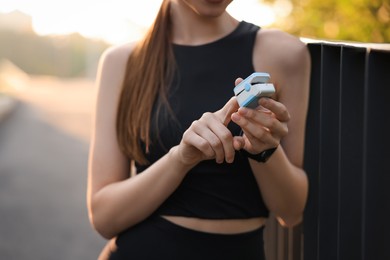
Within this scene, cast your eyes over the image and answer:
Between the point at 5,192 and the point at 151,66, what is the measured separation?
25.7 ft

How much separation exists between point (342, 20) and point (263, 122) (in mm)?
7823

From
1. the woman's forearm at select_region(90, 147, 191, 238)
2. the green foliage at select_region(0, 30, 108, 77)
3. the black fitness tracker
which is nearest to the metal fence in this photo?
the black fitness tracker

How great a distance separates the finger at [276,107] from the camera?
195 cm

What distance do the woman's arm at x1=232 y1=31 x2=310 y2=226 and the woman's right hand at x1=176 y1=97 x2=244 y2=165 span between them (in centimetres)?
29

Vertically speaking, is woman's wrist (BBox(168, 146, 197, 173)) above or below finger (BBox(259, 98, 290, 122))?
below

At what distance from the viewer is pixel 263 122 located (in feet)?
6.59

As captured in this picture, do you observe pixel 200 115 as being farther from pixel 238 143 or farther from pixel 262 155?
pixel 238 143

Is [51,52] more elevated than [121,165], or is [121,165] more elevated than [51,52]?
[121,165]

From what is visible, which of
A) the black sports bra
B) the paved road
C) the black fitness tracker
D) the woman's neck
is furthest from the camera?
the paved road

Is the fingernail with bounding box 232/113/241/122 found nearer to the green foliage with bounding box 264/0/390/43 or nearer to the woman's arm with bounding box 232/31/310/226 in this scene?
the woman's arm with bounding box 232/31/310/226

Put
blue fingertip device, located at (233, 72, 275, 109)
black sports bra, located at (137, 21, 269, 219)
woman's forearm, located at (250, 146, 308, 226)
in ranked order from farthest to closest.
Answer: black sports bra, located at (137, 21, 269, 219), woman's forearm, located at (250, 146, 308, 226), blue fingertip device, located at (233, 72, 275, 109)

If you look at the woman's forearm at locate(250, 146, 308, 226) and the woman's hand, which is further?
the woman's forearm at locate(250, 146, 308, 226)

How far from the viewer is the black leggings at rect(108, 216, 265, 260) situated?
2.45m

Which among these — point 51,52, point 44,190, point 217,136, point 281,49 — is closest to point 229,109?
point 217,136
